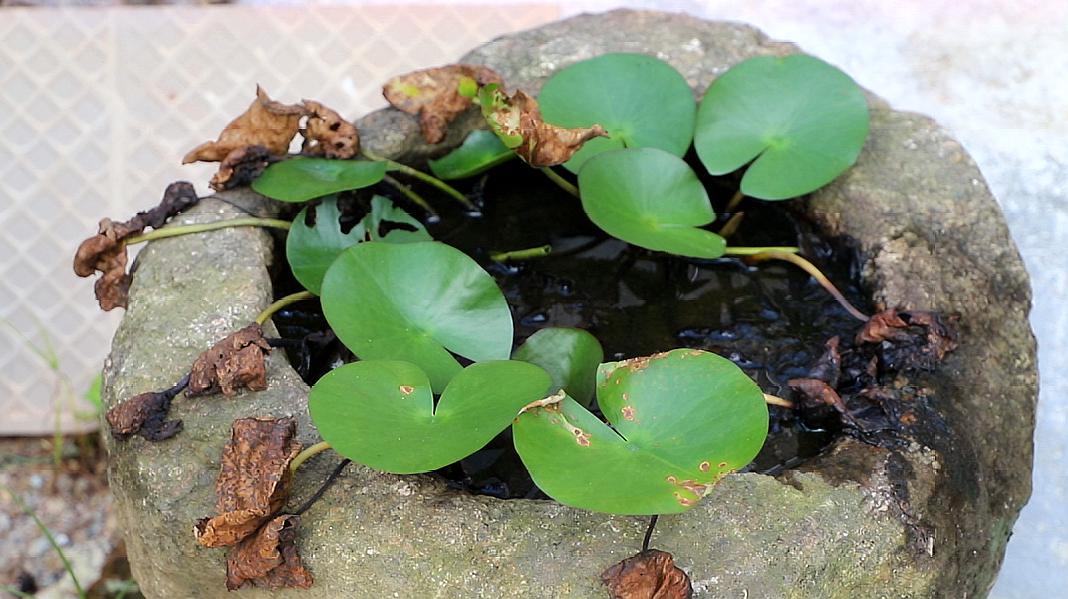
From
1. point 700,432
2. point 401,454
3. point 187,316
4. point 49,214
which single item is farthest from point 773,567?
point 49,214

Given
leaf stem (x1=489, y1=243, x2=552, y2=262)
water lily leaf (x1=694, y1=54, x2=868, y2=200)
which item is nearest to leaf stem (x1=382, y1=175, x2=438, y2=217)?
leaf stem (x1=489, y1=243, x2=552, y2=262)

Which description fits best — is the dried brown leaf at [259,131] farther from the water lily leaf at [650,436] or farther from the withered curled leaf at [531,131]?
the water lily leaf at [650,436]

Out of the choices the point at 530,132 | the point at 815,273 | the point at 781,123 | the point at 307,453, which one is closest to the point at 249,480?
the point at 307,453

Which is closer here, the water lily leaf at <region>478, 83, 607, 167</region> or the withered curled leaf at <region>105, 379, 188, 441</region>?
the withered curled leaf at <region>105, 379, 188, 441</region>

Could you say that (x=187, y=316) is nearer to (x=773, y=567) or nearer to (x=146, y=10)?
(x=773, y=567)

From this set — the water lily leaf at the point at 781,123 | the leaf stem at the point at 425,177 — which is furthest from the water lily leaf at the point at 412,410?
the water lily leaf at the point at 781,123

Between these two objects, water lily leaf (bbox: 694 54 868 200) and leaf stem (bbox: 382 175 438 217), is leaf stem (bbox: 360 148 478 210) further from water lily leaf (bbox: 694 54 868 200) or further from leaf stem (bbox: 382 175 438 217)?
water lily leaf (bbox: 694 54 868 200)
